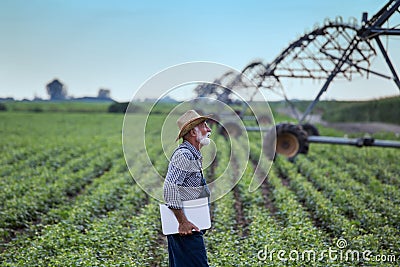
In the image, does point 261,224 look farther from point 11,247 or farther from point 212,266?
point 11,247

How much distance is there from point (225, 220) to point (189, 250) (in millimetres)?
3493

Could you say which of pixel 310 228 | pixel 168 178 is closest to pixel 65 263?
pixel 168 178

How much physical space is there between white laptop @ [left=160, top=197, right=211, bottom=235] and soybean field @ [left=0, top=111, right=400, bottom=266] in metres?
0.42

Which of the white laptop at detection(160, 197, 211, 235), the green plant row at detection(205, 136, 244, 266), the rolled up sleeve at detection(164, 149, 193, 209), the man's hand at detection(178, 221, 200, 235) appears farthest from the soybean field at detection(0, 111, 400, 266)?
the man's hand at detection(178, 221, 200, 235)

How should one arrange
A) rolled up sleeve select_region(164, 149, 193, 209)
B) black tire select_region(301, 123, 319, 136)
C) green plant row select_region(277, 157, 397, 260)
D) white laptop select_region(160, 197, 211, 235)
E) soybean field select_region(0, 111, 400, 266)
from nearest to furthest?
rolled up sleeve select_region(164, 149, 193, 209)
white laptop select_region(160, 197, 211, 235)
soybean field select_region(0, 111, 400, 266)
green plant row select_region(277, 157, 397, 260)
black tire select_region(301, 123, 319, 136)

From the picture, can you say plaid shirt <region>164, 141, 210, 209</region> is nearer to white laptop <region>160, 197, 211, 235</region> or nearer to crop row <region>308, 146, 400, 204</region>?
white laptop <region>160, 197, 211, 235</region>

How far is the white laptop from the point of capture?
13.2 ft

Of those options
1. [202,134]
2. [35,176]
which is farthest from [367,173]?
[202,134]

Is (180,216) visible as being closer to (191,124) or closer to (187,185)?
(187,185)

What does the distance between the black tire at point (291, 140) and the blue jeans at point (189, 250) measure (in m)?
8.55

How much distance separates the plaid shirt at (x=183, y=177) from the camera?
3918 mm

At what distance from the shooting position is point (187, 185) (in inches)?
158

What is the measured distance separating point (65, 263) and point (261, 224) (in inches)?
118

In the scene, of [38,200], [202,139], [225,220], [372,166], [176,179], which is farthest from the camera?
[372,166]
